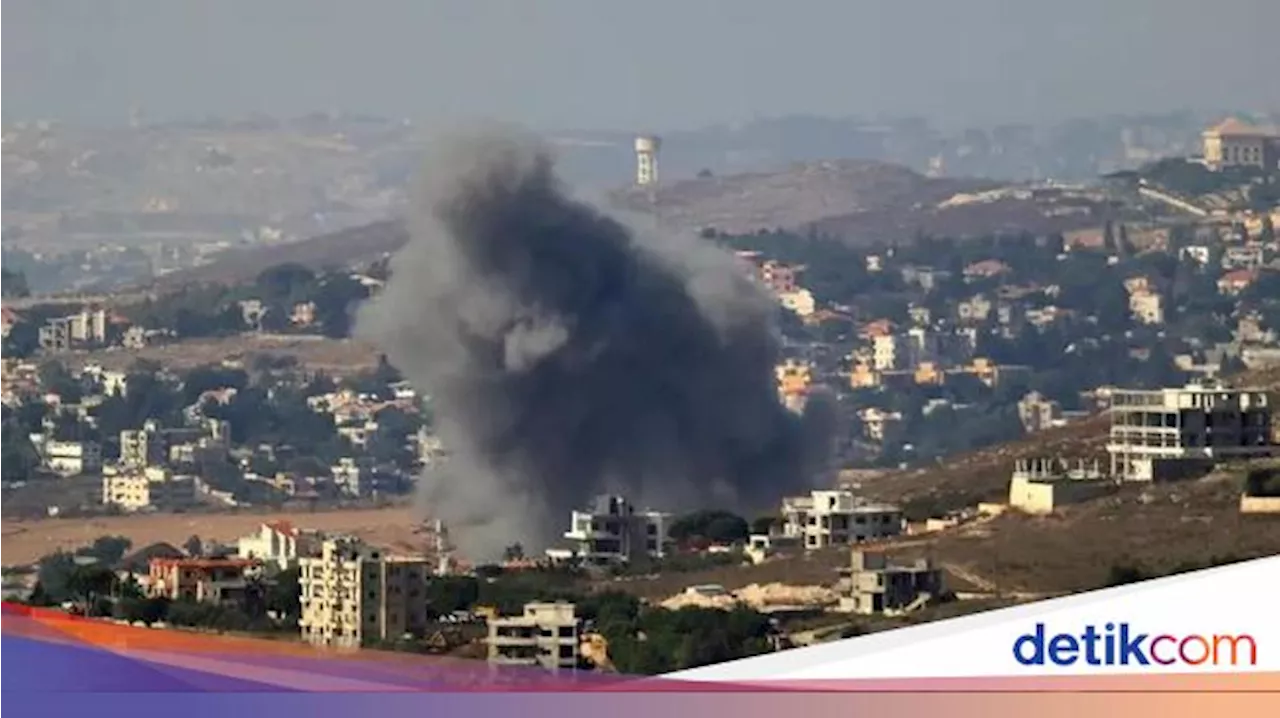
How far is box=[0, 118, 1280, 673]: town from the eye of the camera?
11250 mm

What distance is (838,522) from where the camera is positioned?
20.8m

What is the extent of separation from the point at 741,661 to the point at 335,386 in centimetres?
3685

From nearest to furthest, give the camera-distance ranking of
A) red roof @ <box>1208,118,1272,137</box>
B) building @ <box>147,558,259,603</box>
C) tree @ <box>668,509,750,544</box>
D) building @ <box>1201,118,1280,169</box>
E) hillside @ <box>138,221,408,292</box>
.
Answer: building @ <box>147,558,259,603</box> < tree @ <box>668,509,750,544</box> < hillside @ <box>138,221,408,292</box> < red roof @ <box>1208,118,1272,137</box> < building @ <box>1201,118,1280,169</box>

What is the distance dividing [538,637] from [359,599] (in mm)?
3813

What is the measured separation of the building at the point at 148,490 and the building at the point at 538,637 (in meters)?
21.7

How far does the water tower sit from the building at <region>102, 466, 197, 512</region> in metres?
9.04

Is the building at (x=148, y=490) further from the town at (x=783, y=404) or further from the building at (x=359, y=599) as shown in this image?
the building at (x=359, y=599)

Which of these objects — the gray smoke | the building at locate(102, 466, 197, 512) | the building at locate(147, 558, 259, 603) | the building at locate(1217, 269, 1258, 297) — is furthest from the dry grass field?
the building at locate(1217, 269, 1258, 297)

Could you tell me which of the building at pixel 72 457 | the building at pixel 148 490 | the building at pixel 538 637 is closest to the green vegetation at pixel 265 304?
the building at pixel 72 457

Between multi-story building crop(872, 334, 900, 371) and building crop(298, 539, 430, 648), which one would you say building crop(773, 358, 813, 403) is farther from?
building crop(298, 539, 430, 648)

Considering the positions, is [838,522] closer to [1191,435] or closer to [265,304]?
[1191,435]

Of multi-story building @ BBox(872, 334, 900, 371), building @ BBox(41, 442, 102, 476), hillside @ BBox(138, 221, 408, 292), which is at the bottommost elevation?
building @ BBox(41, 442, 102, 476)

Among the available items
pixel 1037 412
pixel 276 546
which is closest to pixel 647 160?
pixel 1037 412

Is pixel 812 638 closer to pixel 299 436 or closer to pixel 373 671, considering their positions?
pixel 373 671
